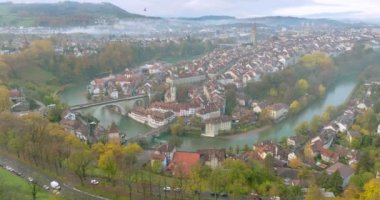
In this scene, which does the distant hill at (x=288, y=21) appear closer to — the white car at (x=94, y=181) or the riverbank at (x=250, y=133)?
the riverbank at (x=250, y=133)

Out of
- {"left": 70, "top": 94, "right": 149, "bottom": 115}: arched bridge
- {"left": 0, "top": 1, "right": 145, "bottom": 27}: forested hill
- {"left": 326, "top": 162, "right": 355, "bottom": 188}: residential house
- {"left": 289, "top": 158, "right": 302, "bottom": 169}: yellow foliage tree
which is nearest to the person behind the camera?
{"left": 326, "top": 162, "right": 355, "bottom": 188}: residential house

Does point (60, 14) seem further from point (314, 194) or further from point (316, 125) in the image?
point (314, 194)

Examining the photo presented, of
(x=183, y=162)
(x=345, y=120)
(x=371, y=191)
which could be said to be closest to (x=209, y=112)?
(x=345, y=120)

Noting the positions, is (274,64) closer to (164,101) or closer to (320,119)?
(164,101)

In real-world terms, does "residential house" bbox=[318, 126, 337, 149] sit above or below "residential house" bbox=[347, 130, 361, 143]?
below

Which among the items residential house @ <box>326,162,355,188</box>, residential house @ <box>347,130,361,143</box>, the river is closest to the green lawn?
the river

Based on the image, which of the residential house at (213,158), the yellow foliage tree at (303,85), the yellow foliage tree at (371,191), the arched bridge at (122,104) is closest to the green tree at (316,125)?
the residential house at (213,158)

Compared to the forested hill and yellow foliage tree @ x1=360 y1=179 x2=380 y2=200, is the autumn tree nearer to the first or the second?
yellow foliage tree @ x1=360 y1=179 x2=380 y2=200
